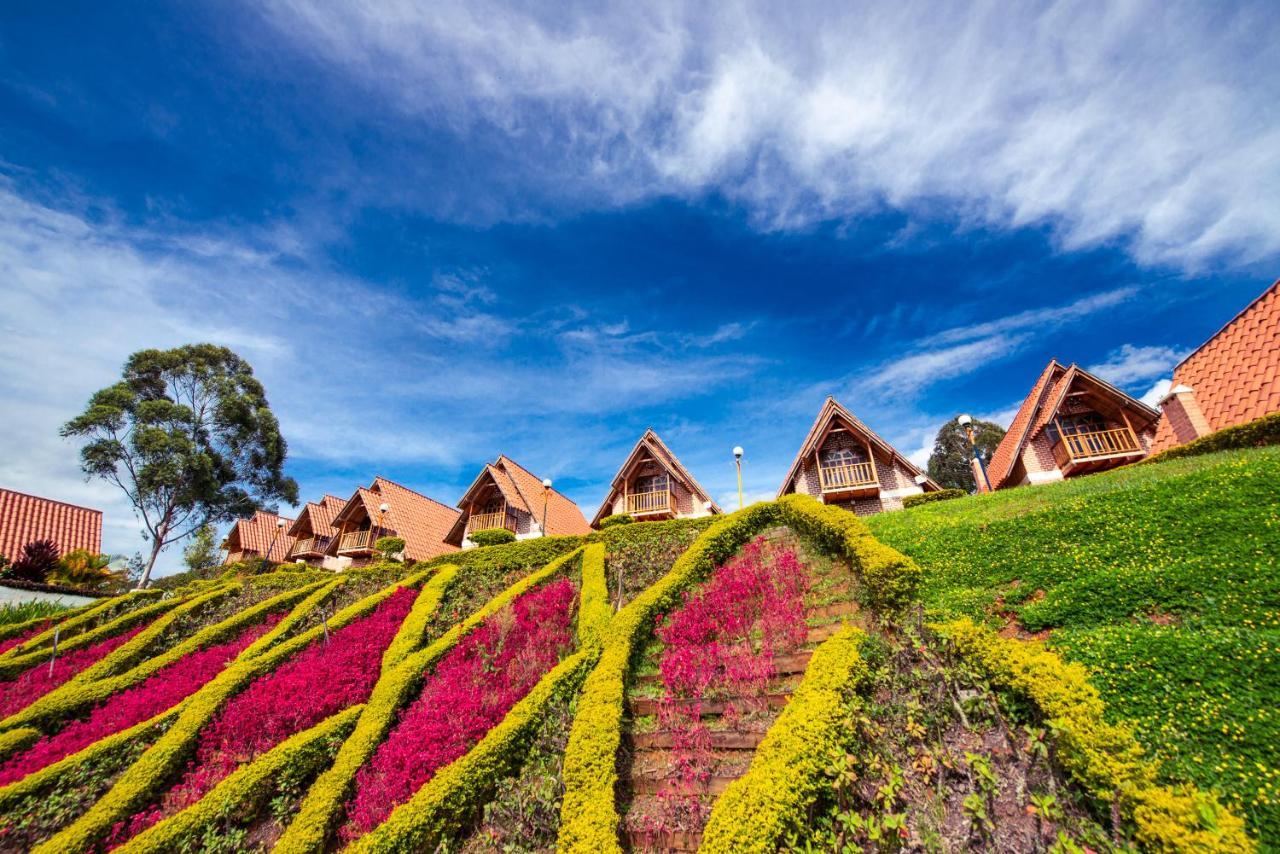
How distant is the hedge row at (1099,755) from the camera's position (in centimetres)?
329

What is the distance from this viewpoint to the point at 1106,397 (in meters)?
20.5

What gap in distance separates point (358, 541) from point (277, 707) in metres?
23.4

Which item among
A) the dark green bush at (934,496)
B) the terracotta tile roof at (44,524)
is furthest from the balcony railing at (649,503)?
the terracotta tile roof at (44,524)

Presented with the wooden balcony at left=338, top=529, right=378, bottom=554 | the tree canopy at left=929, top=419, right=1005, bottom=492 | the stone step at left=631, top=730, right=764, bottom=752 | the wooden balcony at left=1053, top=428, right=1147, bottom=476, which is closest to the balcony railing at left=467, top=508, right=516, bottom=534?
the wooden balcony at left=338, top=529, right=378, bottom=554

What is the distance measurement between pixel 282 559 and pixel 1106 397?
166 ft

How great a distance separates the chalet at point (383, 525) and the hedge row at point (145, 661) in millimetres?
12465

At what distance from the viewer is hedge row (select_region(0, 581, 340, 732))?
32.3 ft

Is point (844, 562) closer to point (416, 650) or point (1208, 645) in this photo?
point (1208, 645)

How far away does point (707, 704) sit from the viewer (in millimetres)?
6598

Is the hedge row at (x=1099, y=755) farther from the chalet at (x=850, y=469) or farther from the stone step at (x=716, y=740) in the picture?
the chalet at (x=850, y=469)

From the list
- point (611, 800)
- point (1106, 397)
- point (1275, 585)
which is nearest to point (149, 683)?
point (611, 800)

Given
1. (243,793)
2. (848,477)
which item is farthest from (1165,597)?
(848,477)

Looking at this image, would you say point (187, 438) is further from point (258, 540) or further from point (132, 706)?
point (132, 706)

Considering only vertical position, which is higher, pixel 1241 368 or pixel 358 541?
pixel 1241 368
